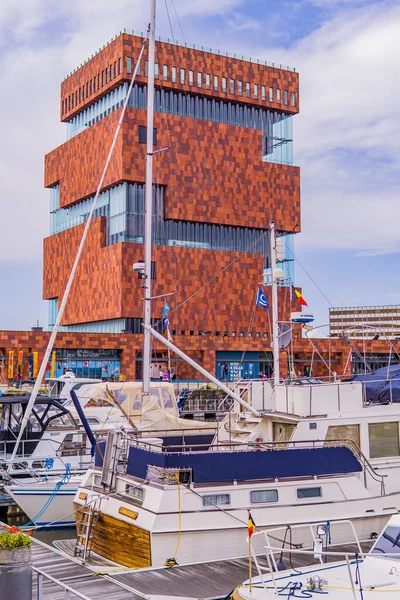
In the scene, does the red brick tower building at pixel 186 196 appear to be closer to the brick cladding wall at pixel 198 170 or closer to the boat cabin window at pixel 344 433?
the brick cladding wall at pixel 198 170

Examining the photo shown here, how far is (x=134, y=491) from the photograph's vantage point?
15.8 m

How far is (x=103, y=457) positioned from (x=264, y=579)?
6.31 m

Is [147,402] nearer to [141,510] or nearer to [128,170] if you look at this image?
[141,510]

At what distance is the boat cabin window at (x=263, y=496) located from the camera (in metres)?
15.7

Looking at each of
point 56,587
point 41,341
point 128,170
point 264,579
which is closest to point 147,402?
point 56,587

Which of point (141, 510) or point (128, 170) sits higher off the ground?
point (128, 170)

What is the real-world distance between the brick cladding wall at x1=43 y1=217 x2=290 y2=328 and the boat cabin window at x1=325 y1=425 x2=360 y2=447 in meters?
57.5

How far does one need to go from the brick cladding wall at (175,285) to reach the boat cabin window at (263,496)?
59078 millimetres

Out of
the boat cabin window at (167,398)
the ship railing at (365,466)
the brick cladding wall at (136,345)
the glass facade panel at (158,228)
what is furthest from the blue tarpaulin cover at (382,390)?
the glass facade panel at (158,228)

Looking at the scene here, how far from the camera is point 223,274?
Answer: 80.6 metres

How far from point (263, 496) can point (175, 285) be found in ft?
205

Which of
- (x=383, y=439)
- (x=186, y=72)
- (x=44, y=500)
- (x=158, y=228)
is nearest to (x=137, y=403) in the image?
(x=44, y=500)

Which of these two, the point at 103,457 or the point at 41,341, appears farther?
the point at 41,341

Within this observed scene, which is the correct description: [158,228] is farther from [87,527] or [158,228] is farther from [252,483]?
[252,483]
